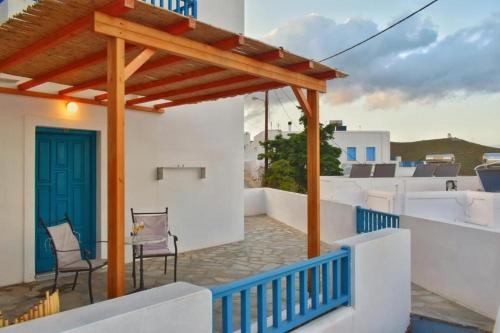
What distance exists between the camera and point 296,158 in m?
17.4

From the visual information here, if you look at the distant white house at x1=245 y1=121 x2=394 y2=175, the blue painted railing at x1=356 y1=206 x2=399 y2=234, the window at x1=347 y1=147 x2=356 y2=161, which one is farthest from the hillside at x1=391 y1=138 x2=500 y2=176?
the blue painted railing at x1=356 y1=206 x2=399 y2=234

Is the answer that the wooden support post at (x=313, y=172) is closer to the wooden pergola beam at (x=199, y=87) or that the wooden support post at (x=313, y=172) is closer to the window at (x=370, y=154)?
the wooden pergola beam at (x=199, y=87)

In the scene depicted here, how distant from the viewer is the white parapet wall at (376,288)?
3.70 metres

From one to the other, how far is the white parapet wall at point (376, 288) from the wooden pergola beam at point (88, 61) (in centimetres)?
254

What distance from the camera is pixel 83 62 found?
409 centimetres

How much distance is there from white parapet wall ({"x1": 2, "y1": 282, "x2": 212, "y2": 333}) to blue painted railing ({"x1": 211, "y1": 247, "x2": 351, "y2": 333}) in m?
0.28

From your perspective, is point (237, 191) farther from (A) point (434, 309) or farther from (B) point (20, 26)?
(B) point (20, 26)

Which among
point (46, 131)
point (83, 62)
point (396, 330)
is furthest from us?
point (46, 131)

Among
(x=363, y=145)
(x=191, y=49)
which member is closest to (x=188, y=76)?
(x=191, y=49)

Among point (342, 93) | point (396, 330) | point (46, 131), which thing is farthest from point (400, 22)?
point (342, 93)

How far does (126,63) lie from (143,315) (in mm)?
3018

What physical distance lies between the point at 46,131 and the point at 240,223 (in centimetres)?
436

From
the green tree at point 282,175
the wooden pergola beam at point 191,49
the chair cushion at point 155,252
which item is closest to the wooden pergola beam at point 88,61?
the wooden pergola beam at point 191,49

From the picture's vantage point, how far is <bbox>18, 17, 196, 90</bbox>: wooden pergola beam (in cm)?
323
